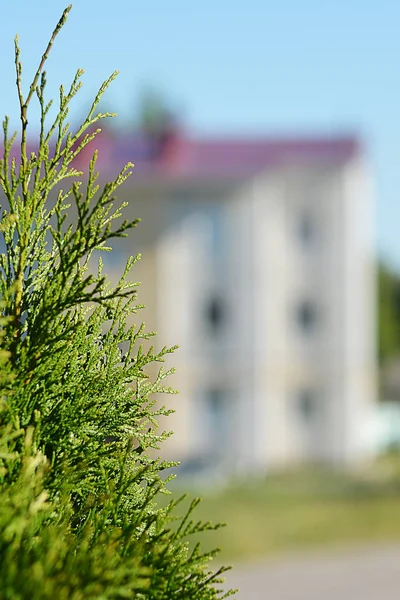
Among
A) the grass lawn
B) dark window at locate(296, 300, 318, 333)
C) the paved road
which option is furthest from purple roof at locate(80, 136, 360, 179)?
the paved road

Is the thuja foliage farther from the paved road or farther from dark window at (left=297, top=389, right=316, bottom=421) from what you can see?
dark window at (left=297, top=389, right=316, bottom=421)

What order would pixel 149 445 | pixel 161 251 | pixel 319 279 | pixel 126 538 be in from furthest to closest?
pixel 319 279, pixel 161 251, pixel 149 445, pixel 126 538

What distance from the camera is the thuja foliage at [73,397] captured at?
291 cm

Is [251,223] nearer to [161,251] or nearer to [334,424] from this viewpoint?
[161,251]

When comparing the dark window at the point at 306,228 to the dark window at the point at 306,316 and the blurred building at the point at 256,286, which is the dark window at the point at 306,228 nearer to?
the blurred building at the point at 256,286

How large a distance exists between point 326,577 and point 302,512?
861cm

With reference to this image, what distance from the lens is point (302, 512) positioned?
96.7ft

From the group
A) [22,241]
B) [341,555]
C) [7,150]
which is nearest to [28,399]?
[22,241]

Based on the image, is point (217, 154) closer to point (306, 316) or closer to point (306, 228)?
point (306, 228)

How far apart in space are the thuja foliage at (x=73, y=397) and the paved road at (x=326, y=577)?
16248 millimetres

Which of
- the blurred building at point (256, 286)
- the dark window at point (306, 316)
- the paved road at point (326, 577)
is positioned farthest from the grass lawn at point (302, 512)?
the dark window at point (306, 316)

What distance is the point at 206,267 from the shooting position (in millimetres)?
36562

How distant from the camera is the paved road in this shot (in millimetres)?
19234

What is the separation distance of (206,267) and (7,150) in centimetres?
3348
